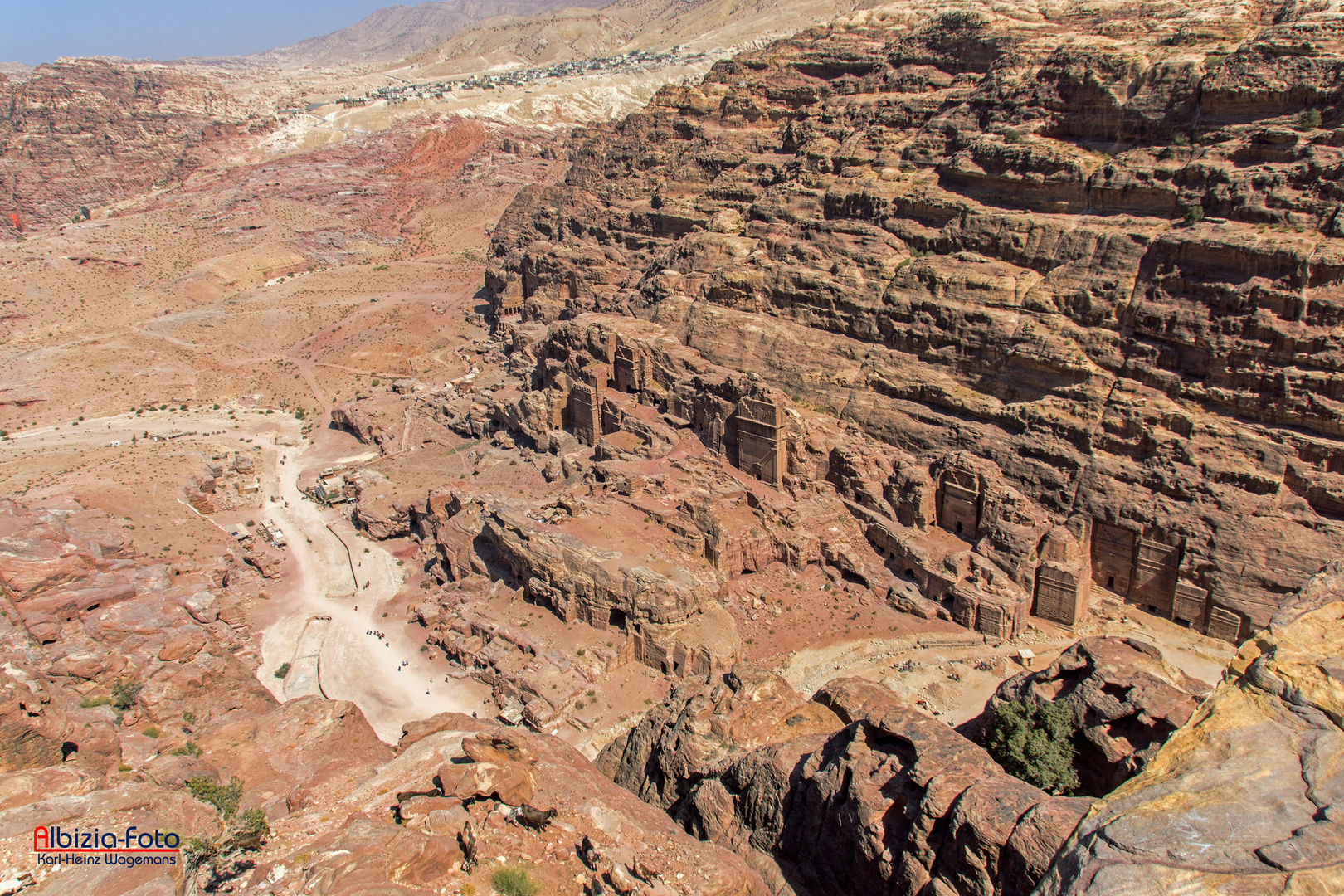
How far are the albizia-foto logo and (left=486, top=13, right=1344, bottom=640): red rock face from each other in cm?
2632

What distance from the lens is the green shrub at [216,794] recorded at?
17.2m

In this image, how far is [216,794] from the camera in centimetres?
1742

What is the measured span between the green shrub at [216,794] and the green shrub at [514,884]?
596 cm

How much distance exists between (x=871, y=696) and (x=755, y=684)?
9.69 feet

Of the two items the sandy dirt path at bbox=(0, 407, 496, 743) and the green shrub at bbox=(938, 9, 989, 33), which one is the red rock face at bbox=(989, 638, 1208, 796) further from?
the green shrub at bbox=(938, 9, 989, 33)

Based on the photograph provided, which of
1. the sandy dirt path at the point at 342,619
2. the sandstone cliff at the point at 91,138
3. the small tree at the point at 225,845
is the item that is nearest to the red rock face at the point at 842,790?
the small tree at the point at 225,845

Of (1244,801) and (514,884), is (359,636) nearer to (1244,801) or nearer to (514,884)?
(514,884)

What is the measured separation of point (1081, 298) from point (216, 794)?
3386cm

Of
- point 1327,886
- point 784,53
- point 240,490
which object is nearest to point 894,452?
point 1327,886

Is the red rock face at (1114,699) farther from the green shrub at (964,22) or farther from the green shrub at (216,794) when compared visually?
the green shrub at (964,22)

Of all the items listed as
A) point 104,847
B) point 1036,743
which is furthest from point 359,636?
point 1036,743

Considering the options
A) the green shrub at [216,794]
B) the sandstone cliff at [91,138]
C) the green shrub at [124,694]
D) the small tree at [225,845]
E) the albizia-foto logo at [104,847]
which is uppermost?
the sandstone cliff at [91,138]

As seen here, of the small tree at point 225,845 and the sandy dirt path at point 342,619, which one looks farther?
the sandy dirt path at point 342,619

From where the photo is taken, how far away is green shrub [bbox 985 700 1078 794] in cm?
1880
